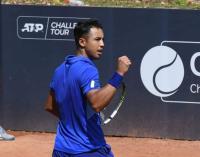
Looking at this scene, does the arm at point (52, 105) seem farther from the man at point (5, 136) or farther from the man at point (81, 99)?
the man at point (5, 136)

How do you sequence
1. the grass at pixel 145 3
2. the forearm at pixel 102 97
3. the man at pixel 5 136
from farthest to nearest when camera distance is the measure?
1. the grass at pixel 145 3
2. the man at pixel 5 136
3. the forearm at pixel 102 97

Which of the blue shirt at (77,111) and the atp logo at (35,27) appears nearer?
the blue shirt at (77,111)

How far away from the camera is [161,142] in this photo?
386 inches

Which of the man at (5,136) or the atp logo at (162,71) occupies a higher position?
the atp logo at (162,71)

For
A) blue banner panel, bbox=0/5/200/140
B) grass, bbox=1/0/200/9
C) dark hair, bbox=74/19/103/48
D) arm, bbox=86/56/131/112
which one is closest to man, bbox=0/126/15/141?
blue banner panel, bbox=0/5/200/140

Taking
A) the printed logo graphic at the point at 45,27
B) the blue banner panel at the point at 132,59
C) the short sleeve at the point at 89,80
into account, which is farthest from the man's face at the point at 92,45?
the printed logo graphic at the point at 45,27

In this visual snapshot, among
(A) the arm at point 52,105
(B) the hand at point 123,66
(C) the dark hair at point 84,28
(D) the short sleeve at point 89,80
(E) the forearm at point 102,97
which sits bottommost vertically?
(A) the arm at point 52,105

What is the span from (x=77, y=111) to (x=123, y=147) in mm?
4965

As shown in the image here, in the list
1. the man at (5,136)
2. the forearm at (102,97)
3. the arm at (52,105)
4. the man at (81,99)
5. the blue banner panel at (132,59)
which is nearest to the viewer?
the forearm at (102,97)

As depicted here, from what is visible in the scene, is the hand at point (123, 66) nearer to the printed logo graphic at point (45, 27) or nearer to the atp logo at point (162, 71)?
the atp logo at point (162, 71)

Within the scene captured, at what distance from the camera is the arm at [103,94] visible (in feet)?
14.4

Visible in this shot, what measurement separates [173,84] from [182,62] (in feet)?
1.14

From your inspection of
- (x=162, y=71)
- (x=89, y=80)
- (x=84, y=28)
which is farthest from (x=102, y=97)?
(x=162, y=71)

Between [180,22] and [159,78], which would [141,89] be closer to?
[159,78]
